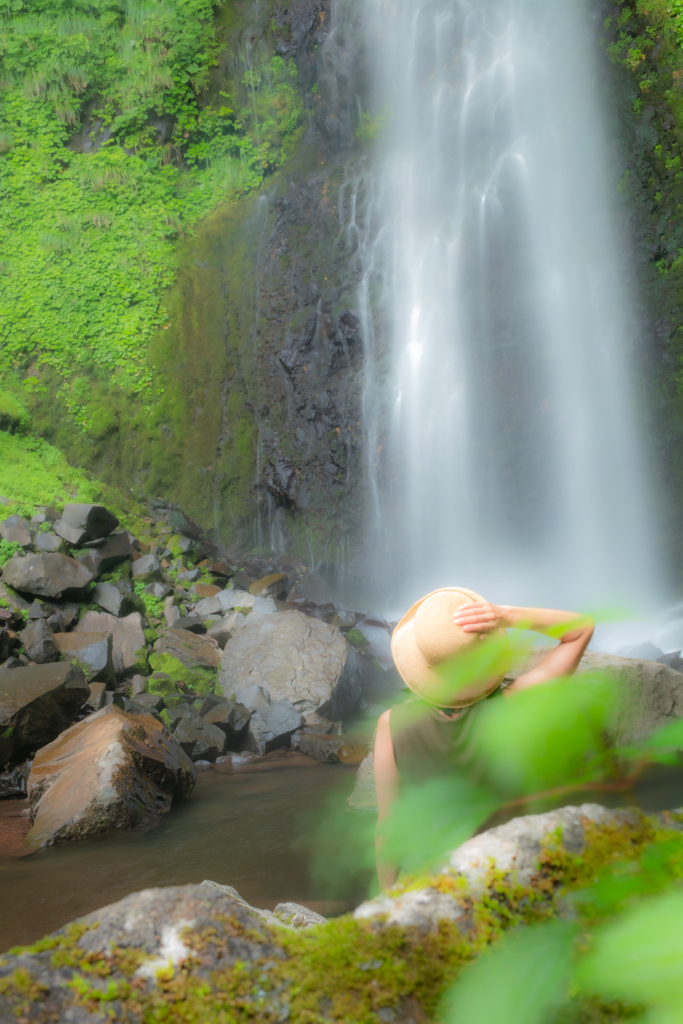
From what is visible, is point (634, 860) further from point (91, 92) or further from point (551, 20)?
point (91, 92)

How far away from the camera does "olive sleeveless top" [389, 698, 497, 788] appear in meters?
1.42

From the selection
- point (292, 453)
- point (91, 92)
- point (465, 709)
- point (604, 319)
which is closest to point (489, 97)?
point (604, 319)

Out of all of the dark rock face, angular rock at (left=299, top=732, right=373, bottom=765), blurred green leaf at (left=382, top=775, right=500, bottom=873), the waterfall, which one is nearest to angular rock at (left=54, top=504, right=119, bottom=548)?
angular rock at (left=299, top=732, right=373, bottom=765)

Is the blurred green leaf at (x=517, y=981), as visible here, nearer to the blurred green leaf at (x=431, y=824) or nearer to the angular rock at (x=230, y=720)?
the blurred green leaf at (x=431, y=824)

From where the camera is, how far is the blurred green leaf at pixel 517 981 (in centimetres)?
48

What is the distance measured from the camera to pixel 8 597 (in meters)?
6.91

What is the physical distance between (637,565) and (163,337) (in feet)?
33.1

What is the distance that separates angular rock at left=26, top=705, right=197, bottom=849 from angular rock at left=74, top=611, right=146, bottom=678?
5.43 ft

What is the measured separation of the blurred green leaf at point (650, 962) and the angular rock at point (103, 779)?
15.1 feet

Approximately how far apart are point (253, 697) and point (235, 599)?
2334 millimetres

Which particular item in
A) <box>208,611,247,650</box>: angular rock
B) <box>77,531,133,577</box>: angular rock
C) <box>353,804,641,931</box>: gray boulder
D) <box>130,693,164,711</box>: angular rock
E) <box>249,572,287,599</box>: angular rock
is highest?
<box>353,804,641,931</box>: gray boulder

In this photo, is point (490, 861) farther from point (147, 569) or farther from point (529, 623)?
point (147, 569)

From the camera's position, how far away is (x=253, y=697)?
6.80 meters

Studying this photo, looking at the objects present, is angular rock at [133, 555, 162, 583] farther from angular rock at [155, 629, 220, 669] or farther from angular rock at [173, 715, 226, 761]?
angular rock at [173, 715, 226, 761]
